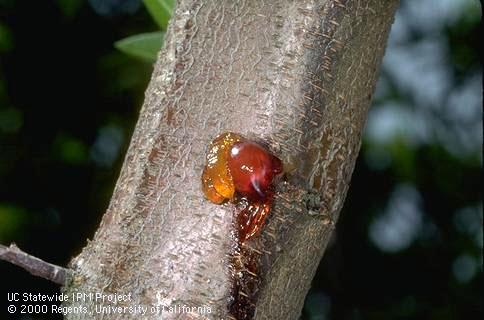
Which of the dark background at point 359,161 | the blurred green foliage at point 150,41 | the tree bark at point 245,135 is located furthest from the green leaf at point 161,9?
the dark background at point 359,161

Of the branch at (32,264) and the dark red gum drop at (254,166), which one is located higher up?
the dark red gum drop at (254,166)

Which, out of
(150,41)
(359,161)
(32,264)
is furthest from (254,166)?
(359,161)

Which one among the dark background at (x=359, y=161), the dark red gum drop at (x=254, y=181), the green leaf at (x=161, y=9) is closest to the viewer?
the dark red gum drop at (x=254, y=181)

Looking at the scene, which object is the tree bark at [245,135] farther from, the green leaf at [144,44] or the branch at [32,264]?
the green leaf at [144,44]

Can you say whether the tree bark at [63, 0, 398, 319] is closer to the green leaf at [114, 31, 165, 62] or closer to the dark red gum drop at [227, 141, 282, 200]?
the dark red gum drop at [227, 141, 282, 200]

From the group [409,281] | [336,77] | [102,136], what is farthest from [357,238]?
[336,77]

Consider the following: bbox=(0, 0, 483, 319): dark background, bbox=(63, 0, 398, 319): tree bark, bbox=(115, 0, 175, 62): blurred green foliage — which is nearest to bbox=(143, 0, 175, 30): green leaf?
bbox=(115, 0, 175, 62): blurred green foliage

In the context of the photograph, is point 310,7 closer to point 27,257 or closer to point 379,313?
point 27,257
